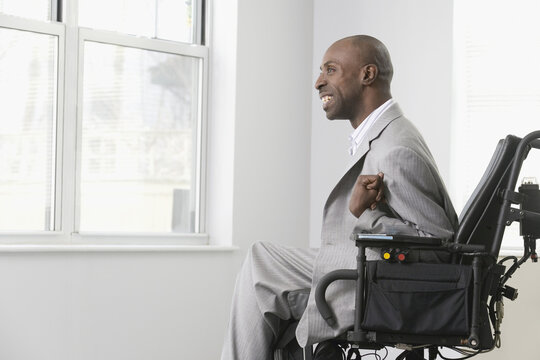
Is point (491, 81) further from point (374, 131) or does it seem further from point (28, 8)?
point (28, 8)

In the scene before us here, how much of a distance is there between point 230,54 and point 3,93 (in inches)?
49.0

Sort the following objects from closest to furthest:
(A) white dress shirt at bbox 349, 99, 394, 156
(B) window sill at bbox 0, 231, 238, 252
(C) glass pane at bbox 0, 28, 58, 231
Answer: (A) white dress shirt at bbox 349, 99, 394, 156 → (B) window sill at bbox 0, 231, 238, 252 → (C) glass pane at bbox 0, 28, 58, 231

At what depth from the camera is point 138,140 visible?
178 inches

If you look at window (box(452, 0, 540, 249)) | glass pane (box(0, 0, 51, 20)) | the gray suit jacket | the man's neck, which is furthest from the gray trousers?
glass pane (box(0, 0, 51, 20))

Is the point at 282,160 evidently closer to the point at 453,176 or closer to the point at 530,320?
the point at 453,176

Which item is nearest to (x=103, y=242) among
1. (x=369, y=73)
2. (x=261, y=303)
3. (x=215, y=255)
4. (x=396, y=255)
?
(x=215, y=255)

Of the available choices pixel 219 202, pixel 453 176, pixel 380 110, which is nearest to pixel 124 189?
pixel 219 202

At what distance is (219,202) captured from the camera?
4648mm

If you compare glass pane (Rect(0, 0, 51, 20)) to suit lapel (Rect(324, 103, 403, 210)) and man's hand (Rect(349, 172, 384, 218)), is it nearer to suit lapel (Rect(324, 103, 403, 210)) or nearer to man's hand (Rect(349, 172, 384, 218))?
suit lapel (Rect(324, 103, 403, 210))

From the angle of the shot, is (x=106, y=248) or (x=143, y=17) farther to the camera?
(x=143, y=17)

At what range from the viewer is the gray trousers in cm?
255

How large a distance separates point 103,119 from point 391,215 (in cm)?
229

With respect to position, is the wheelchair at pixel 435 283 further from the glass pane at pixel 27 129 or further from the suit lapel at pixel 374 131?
the glass pane at pixel 27 129

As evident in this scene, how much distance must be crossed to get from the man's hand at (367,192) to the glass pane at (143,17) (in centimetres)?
241
